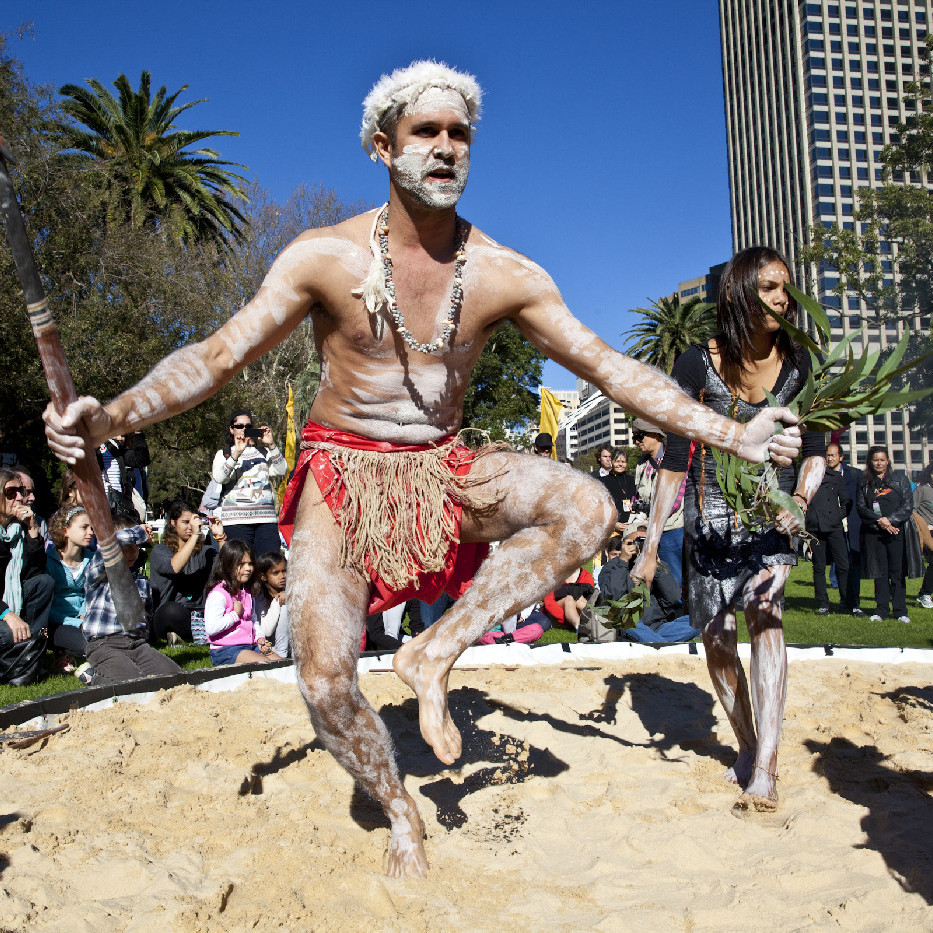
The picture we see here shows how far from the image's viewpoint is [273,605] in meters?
6.54

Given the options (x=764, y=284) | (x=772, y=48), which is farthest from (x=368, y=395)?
(x=772, y=48)

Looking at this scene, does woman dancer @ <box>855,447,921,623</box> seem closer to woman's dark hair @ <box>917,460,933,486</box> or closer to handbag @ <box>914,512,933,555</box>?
handbag @ <box>914,512,933,555</box>

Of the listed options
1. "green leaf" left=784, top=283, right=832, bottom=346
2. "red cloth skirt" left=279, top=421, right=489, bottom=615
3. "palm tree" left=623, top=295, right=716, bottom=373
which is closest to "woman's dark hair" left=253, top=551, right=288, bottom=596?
"red cloth skirt" left=279, top=421, right=489, bottom=615

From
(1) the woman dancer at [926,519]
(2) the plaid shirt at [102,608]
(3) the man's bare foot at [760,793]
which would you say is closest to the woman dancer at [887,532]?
(1) the woman dancer at [926,519]

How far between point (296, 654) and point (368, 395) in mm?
905

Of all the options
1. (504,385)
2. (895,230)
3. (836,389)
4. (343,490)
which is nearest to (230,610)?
(343,490)

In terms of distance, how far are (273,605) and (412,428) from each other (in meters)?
3.97

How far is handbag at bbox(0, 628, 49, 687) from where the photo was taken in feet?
18.8

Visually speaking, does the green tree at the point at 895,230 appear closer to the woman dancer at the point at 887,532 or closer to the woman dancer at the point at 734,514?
the woman dancer at the point at 887,532

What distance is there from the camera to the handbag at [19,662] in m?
5.74

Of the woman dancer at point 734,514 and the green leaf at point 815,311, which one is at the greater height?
the green leaf at point 815,311

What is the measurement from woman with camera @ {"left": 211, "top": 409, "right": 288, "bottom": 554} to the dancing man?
4.06 metres

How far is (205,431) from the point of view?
851 inches

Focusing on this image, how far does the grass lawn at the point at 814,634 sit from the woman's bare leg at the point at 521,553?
3.83 metres
